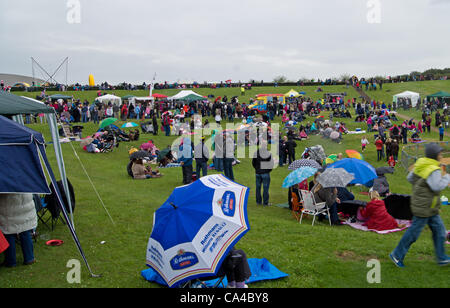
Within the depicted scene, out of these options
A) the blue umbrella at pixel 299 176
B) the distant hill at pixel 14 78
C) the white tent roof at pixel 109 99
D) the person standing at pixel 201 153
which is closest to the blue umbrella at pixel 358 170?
the blue umbrella at pixel 299 176

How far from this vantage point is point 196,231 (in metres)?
5.05

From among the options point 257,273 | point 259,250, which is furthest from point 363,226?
point 257,273

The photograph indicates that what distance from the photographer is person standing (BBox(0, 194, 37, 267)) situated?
22.3ft

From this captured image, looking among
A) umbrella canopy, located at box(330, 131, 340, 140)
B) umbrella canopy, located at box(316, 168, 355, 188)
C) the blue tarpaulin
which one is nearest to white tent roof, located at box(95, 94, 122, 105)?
umbrella canopy, located at box(330, 131, 340, 140)

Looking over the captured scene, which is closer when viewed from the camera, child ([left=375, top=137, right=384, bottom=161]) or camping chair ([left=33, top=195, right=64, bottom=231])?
camping chair ([left=33, top=195, right=64, bottom=231])

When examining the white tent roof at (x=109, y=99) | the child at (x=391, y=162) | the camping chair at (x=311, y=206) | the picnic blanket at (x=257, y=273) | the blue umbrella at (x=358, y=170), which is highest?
the white tent roof at (x=109, y=99)

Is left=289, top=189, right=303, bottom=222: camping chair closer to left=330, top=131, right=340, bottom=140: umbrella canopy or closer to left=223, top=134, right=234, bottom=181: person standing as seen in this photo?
left=223, top=134, right=234, bottom=181: person standing

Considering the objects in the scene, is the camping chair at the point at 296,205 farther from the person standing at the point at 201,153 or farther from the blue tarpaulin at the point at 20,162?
the blue tarpaulin at the point at 20,162

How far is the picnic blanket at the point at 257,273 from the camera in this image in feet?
20.2

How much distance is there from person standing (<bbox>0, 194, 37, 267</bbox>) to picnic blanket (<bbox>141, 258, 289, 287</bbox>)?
7.65 feet

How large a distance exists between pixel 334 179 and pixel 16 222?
6.99 metres

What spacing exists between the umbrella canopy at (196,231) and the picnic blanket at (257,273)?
0.89 metres

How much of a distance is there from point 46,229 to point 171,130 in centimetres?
1969
